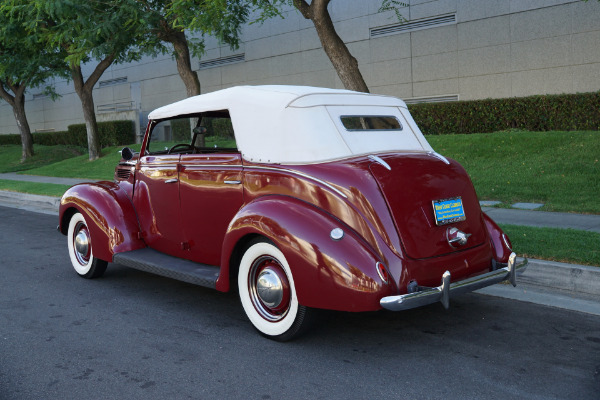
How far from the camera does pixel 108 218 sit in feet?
18.9

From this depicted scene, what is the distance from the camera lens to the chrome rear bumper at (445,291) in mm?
3740

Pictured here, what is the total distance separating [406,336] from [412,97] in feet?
52.9

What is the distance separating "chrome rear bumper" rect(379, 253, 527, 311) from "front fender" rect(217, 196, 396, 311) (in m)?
0.11

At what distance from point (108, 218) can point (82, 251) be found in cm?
78

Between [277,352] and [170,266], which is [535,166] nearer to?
[170,266]

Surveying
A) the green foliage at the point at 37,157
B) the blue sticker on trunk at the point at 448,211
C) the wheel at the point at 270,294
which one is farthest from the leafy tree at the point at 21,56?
the blue sticker on trunk at the point at 448,211

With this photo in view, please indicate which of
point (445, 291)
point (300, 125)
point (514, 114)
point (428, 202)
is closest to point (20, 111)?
point (514, 114)

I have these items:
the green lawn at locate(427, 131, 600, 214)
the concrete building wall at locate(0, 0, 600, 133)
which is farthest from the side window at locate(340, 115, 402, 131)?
the concrete building wall at locate(0, 0, 600, 133)

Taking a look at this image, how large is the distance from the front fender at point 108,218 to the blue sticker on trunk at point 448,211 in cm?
290

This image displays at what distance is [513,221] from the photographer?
803 centimetres

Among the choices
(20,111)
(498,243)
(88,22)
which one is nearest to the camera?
(498,243)

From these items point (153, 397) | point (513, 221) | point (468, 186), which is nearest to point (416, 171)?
point (468, 186)

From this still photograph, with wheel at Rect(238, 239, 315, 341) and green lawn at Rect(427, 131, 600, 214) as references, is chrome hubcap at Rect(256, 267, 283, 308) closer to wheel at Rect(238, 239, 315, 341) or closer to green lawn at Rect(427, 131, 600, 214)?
wheel at Rect(238, 239, 315, 341)

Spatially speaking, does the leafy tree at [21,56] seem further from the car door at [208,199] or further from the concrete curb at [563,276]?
the concrete curb at [563,276]
